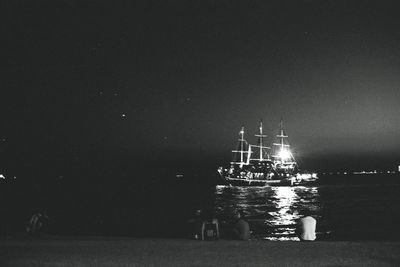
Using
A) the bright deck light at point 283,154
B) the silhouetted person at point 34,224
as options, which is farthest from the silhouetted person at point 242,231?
the bright deck light at point 283,154

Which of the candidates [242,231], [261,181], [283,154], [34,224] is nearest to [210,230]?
[242,231]

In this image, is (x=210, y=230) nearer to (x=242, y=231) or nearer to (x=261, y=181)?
(x=242, y=231)

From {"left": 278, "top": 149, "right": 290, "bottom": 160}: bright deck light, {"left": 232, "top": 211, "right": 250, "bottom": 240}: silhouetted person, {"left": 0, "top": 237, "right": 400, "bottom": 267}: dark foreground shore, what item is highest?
{"left": 278, "top": 149, "right": 290, "bottom": 160}: bright deck light

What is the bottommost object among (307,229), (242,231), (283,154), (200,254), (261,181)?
(200,254)

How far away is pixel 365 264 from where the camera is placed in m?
9.87

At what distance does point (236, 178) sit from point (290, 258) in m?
170

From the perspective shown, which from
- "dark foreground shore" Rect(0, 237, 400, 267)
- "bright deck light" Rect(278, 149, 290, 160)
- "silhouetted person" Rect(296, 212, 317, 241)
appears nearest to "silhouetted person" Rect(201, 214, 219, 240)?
"dark foreground shore" Rect(0, 237, 400, 267)

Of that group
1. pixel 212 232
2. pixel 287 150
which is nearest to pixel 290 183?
pixel 287 150

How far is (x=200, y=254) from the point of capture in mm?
11109

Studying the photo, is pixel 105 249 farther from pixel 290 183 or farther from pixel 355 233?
pixel 290 183

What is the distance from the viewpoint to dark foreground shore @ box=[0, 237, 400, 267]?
33.3 ft

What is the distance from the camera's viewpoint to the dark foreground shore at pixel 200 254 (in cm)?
1015

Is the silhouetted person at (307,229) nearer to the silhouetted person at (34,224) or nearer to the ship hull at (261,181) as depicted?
the silhouetted person at (34,224)

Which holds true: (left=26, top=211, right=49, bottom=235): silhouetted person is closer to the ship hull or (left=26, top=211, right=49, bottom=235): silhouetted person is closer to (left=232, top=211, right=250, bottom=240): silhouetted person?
(left=232, top=211, right=250, bottom=240): silhouetted person
